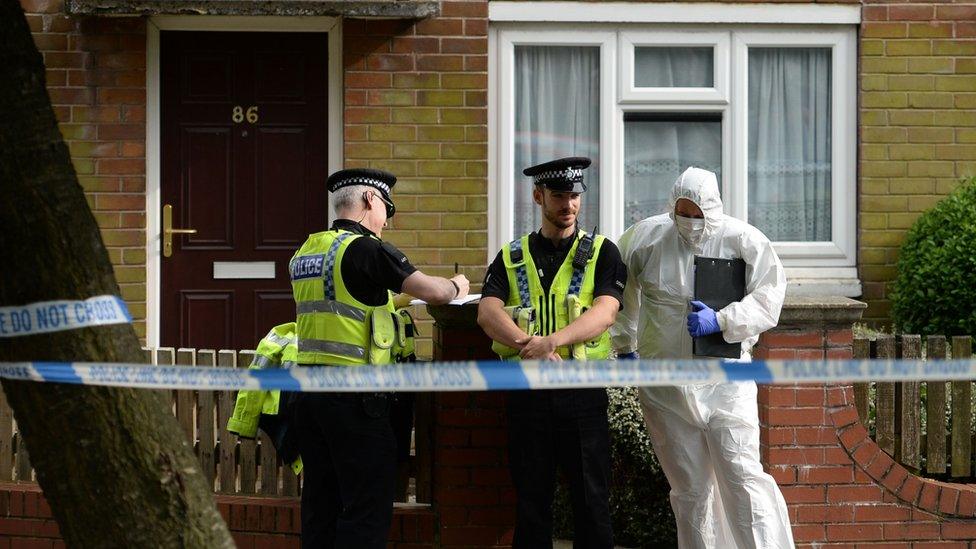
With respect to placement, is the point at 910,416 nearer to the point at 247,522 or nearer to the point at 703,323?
the point at 703,323

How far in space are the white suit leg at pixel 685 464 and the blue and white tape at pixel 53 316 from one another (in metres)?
2.66

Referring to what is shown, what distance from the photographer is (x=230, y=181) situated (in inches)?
341

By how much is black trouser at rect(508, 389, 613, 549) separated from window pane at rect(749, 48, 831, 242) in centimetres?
427

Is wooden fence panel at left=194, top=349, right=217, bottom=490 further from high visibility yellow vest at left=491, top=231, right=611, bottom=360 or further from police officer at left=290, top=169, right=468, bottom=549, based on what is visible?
high visibility yellow vest at left=491, top=231, right=611, bottom=360

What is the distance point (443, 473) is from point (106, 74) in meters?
4.20

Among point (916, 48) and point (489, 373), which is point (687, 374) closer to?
point (489, 373)

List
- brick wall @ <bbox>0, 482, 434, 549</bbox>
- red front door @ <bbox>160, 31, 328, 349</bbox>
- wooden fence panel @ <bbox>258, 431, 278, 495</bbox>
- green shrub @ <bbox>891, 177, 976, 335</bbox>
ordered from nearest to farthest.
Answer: brick wall @ <bbox>0, 482, 434, 549</bbox> → wooden fence panel @ <bbox>258, 431, 278, 495</bbox> → green shrub @ <bbox>891, 177, 976, 335</bbox> → red front door @ <bbox>160, 31, 328, 349</bbox>

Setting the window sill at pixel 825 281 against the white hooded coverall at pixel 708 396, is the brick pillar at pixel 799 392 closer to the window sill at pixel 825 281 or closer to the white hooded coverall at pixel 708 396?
the white hooded coverall at pixel 708 396

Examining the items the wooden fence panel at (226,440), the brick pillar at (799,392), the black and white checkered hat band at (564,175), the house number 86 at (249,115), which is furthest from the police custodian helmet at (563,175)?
the house number 86 at (249,115)

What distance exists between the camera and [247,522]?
5859 millimetres

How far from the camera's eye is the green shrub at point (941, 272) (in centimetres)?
783

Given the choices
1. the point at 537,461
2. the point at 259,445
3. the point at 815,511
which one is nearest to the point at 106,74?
the point at 259,445

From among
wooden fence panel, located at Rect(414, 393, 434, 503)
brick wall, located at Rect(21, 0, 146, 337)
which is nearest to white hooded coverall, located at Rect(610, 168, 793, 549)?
wooden fence panel, located at Rect(414, 393, 434, 503)

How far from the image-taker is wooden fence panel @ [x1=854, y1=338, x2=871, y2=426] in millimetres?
5910
